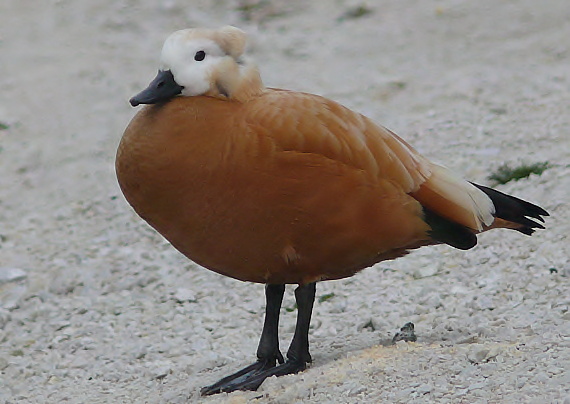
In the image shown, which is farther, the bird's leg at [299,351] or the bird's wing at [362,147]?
the bird's leg at [299,351]

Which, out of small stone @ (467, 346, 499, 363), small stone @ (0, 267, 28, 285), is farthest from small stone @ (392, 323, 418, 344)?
small stone @ (0, 267, 28, 285)

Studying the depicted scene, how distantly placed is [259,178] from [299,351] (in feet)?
3.13

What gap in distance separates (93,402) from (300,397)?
1.43 m

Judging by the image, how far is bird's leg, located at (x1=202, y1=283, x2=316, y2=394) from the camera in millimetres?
4496

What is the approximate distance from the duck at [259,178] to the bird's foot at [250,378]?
0.04 feet

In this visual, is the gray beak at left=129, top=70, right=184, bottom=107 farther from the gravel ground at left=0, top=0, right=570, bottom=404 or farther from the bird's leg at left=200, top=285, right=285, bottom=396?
the gravel ground at left=0, top=0, right=570, bottom=404

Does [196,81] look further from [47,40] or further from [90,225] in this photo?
[47,40]

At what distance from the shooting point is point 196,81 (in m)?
4.13

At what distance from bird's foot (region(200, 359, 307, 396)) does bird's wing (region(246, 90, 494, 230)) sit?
3.01 feet

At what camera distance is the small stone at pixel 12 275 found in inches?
262

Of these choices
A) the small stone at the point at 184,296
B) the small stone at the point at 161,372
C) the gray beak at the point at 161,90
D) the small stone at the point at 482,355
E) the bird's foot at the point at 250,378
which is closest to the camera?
the small stone at the point at 482,355

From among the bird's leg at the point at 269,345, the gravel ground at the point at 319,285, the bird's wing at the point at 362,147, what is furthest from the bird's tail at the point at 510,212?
the bird's leg at the point at 269,345

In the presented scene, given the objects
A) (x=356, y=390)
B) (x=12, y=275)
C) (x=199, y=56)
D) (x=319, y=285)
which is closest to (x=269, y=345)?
(x=356, y=390)

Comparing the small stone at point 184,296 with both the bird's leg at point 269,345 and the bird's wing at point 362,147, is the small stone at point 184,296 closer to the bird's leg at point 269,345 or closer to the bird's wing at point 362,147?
the bird's leg at point 269,345
